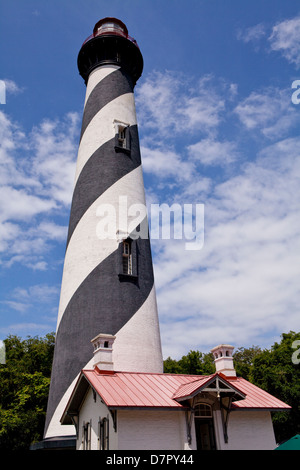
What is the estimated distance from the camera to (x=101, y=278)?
14.5 m

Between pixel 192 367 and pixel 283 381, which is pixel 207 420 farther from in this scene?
pixel 192 367

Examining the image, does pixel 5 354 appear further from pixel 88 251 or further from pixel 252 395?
pixel 252 395

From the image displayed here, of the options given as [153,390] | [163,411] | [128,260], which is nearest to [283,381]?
[128,260]

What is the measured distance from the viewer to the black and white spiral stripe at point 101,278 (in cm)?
1355

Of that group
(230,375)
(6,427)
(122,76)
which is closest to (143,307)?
(230,375)

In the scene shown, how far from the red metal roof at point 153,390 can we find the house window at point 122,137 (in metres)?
9.79

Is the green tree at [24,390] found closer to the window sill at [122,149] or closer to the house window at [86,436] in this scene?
the house window at [86,436]

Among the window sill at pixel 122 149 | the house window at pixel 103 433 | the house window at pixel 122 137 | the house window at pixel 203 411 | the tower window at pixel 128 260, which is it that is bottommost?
the house window at pixel 103 433

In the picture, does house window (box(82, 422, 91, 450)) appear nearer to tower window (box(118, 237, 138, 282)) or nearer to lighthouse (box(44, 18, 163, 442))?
lighthouse (box(44, 18, 163, 442))

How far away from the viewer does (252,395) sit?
1173 centimetres

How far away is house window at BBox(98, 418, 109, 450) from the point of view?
10.1 meters

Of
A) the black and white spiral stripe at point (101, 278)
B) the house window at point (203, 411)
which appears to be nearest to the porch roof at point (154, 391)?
the house window at point (203, 411)

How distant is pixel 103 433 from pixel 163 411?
1.74 meters

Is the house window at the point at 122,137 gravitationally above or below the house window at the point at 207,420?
above
